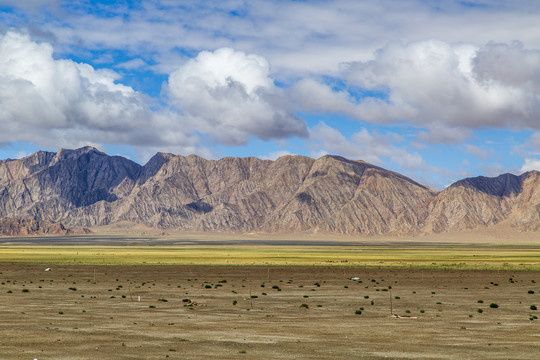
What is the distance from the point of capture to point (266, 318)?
128 feet

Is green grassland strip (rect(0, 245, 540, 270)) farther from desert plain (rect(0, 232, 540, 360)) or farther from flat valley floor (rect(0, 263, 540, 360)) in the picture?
flat valley floor (rect(0, 263, 540, 360))

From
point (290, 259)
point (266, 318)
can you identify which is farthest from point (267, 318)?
point (290, 259)

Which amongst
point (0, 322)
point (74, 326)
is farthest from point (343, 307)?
point (0, 322)

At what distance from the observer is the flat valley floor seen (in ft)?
89.4

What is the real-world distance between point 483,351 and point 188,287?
121 ft

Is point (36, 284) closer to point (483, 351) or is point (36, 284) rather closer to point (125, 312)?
point (125, 312)

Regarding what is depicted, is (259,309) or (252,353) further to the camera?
(259,309)

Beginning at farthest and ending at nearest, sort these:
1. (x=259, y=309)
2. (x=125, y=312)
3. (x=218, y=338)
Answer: (x=259, y=309), (x=125, y=312), (x=218, y=338)

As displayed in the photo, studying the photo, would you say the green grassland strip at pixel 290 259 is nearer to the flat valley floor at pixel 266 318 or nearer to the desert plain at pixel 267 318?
the desert plain at pixel 267 318

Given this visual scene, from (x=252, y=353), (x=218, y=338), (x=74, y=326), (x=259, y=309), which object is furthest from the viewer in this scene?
(x=259, y=309)

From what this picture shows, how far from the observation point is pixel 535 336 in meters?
31.7

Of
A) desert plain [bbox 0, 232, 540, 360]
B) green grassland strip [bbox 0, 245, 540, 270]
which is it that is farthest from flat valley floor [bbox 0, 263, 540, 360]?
green grassland strip [bbox 0, 245, 540, 270]

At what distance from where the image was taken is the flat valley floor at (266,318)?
2725 centimetres

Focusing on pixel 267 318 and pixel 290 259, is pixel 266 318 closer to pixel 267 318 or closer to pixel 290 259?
pixel 267 318
